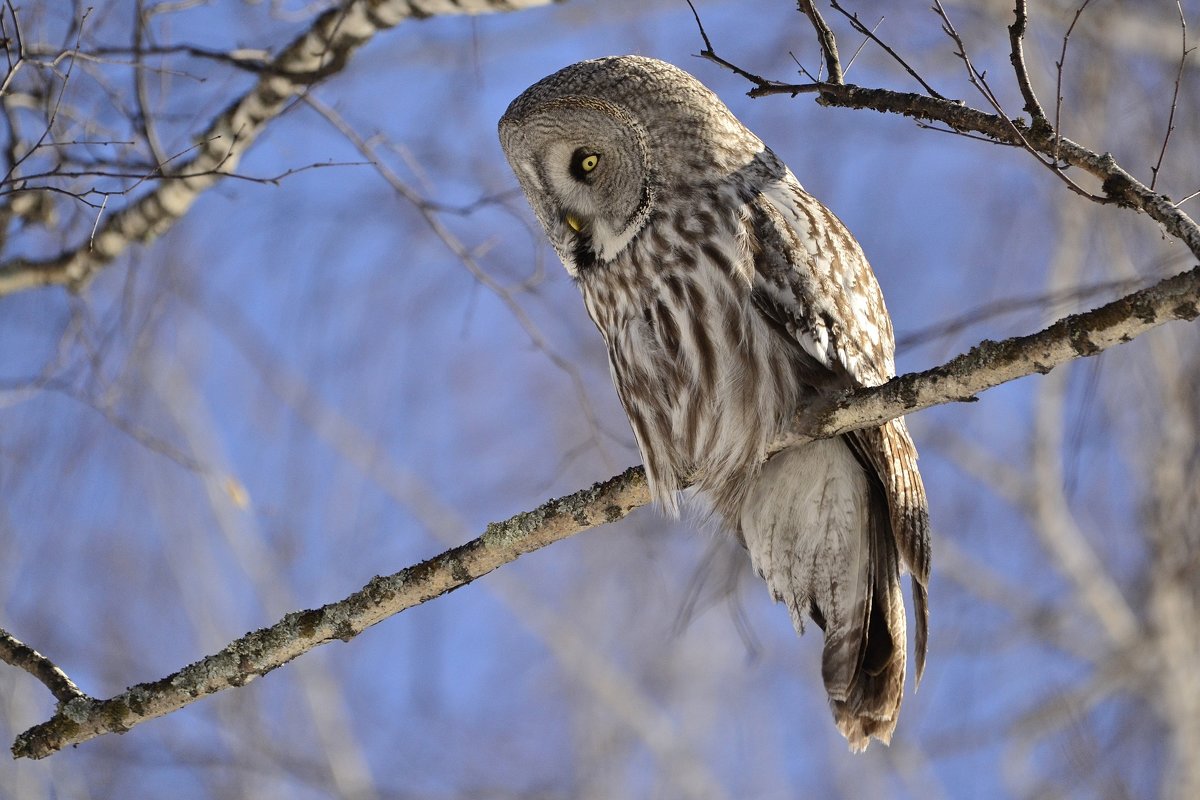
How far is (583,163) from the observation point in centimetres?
352

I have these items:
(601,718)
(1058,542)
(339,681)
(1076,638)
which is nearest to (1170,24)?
(1058,542)

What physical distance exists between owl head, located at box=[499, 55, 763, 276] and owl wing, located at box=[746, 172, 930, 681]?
234mm

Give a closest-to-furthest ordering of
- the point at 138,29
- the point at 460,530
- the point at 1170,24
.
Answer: the point at 138,29 < the point at 1170,24 < the point at 460,530

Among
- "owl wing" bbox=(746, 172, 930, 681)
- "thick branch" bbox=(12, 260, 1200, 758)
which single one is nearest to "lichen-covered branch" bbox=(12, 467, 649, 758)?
"thick branch" bbox=(12, 260, 1200, 758)

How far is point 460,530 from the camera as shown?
24.9 ft

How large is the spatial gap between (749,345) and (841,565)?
728 millimetres

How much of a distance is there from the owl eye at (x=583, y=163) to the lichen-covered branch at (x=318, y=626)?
117 cm

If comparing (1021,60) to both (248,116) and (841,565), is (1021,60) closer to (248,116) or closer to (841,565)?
(841,565)

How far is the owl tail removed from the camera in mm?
3127

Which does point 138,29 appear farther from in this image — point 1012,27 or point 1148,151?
point 1148,151

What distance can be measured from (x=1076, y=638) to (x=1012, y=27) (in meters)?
5.24

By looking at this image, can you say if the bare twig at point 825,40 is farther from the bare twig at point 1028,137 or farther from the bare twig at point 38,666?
the bare twig at point 38,666

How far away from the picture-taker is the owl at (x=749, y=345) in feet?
9.59

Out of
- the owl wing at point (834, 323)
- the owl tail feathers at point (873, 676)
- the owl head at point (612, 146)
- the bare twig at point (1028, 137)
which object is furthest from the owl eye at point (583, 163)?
the owl tail feathers at point (873, 676)
